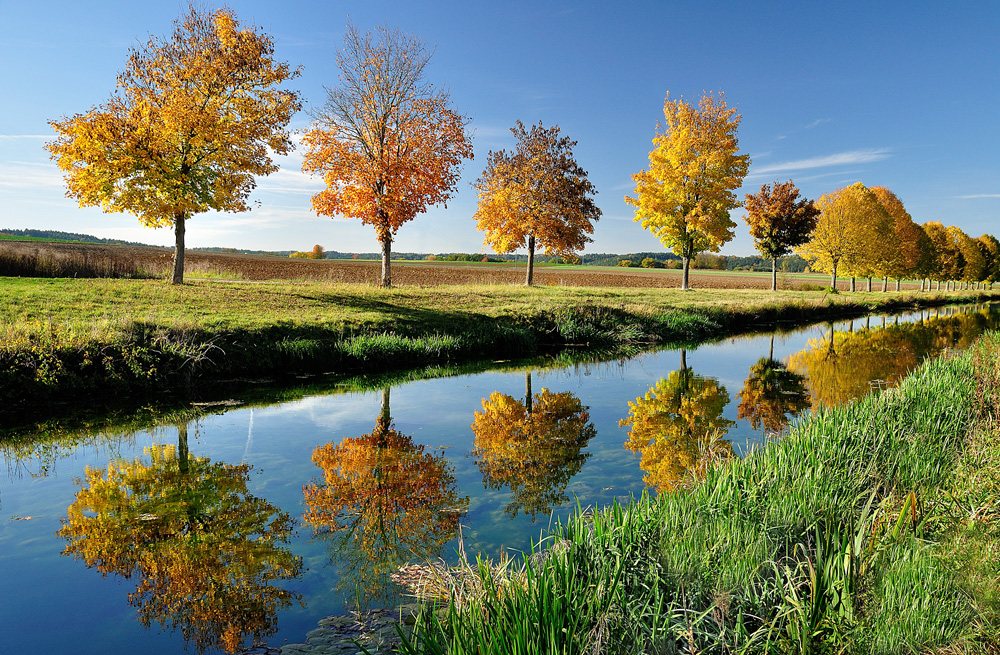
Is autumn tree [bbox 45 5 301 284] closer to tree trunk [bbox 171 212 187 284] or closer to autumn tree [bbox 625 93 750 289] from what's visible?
tree trunk [bbox 171 212 187 284]

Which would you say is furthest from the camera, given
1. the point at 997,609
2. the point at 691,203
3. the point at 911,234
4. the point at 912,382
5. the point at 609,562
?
the point at 911,234

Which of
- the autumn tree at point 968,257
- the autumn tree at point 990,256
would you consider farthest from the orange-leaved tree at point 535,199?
the autumn tree at point 990,256

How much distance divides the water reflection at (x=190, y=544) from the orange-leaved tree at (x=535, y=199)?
2770 cm

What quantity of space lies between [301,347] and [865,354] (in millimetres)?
16508

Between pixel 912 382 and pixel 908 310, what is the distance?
124 ft

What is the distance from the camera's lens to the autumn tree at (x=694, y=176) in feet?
124

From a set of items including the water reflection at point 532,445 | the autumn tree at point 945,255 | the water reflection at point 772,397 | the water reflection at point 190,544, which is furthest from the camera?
the autumn tree at point 945,255

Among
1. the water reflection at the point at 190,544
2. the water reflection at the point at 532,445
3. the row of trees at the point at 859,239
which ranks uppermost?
the row of trees at the point at 859,239

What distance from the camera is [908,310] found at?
131 feet

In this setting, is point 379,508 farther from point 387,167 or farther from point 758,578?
point 387,167

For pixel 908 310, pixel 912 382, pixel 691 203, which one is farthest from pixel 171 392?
pixel 908 310

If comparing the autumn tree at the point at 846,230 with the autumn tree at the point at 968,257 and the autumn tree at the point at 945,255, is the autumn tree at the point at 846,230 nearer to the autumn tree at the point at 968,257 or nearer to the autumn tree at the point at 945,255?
the autumn tree at the point at 945,255

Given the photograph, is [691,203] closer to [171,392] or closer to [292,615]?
[171,392]

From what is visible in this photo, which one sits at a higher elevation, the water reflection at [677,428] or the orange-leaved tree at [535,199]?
the orange-leaved tree at [535,199]
